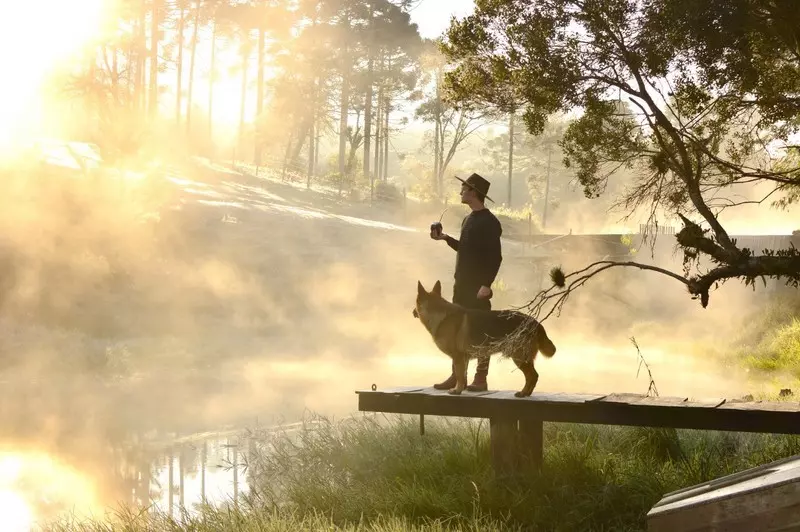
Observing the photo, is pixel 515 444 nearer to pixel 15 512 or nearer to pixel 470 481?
pixel 470 481

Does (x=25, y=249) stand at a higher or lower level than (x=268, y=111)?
lower

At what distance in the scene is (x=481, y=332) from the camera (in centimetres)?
789

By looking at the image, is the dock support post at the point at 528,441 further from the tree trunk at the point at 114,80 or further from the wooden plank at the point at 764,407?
the tree trunk at the point at 114,80

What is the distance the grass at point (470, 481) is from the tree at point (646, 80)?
1.64 m

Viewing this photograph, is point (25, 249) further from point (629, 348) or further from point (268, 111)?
point (268, 111)

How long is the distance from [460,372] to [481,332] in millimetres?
518

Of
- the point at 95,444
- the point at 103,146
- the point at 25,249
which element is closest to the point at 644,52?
the point at 95,444

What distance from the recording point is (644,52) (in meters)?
8.80

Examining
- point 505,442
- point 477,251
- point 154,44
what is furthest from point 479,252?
point 154,44

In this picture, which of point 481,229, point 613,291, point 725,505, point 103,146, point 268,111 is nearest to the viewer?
point 725,505

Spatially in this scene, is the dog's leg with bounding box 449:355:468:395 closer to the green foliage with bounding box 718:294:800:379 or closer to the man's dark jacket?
the man's dark jacket

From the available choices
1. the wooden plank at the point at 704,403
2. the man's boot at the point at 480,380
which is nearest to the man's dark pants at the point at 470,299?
the man's boot at the point at 480,380

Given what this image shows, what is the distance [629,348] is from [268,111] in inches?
1299

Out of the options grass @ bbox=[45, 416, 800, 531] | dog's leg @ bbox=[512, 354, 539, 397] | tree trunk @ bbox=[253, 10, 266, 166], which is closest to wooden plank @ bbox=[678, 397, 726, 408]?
grass @ bbox=[45, 416, 800, 531]
